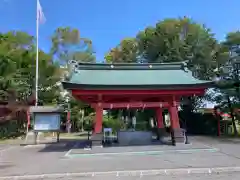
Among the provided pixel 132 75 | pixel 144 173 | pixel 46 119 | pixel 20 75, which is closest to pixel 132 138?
pixel 132 75

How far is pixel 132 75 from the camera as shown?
17703 mm

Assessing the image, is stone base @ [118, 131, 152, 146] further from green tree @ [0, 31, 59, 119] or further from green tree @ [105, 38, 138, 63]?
green tree @ [105, 38, 138, 63]

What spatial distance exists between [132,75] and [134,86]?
8.66ft

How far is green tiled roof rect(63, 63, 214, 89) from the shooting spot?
15.7 m

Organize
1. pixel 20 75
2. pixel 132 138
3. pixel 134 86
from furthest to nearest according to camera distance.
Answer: pixel 20 75
pixel 132 138
pixel 134 86

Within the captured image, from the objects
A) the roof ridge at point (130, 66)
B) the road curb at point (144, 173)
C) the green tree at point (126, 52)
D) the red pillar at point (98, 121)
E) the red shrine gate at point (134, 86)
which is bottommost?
the road curb at point (144, 173)

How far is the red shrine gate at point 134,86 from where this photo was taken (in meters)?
15.2

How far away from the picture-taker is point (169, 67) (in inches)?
741

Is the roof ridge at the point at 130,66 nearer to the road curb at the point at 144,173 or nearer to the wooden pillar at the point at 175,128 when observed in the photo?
the wooden pillar at the point at 175,128

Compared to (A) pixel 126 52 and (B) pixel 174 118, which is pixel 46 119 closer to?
(B) pixel 174 118

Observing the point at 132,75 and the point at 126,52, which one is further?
the point at 126,52

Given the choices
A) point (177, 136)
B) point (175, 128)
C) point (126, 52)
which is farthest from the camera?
point (126, 52)

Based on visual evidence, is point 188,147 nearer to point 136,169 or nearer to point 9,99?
point 136,169

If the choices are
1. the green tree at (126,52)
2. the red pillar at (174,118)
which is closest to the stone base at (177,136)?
the red pillar at (174,118)
